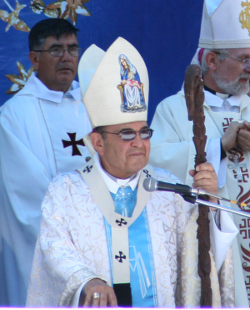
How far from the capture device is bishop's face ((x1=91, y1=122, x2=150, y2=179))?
3.69m

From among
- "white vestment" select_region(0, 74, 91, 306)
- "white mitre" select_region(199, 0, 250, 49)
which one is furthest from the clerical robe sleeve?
"white mitre" select_region(199, 0, 250, 49)

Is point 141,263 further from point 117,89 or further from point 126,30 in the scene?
point 126,30

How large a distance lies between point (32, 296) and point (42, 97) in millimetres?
2183

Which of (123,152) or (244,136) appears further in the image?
(244,136)

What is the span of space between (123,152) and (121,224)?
396 millimetres

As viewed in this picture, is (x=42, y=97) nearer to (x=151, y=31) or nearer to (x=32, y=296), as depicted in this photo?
(x=151, y=31)

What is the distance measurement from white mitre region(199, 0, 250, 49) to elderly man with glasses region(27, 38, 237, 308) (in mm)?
1279

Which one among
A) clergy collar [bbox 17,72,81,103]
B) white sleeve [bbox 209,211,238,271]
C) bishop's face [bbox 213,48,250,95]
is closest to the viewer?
white sleeve [bbox 209,211,238,271]

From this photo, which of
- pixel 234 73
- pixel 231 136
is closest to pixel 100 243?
pixel 231 136

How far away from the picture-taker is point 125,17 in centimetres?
639

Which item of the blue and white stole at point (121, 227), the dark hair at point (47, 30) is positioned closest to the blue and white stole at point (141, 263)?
the blue and white stole at point (121, 227)

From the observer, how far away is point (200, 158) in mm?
3650

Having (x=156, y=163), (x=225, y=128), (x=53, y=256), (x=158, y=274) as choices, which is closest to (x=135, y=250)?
(x=158, y=274)

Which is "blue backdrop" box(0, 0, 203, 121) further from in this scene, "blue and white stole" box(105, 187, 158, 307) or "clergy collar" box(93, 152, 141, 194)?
"blue and white stole" box(105, 187, 158, 307)
